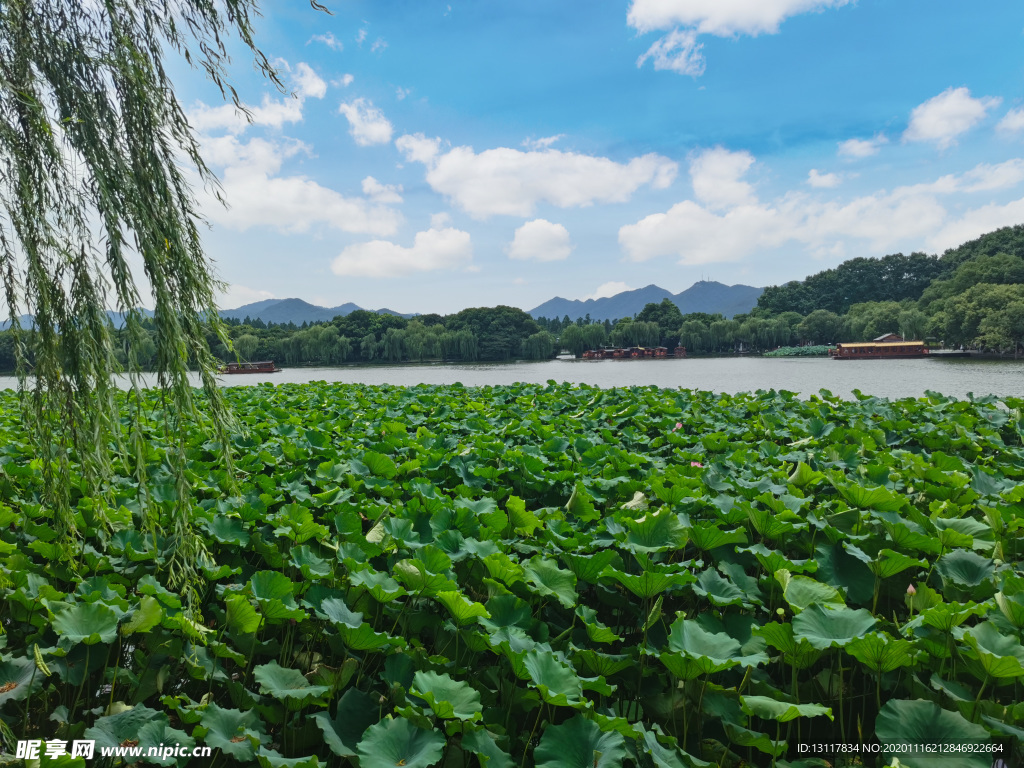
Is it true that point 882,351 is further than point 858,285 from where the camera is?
No

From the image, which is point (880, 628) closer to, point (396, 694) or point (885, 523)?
point (885, 523)

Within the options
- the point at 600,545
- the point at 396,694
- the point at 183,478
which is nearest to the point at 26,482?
the point at 183,478

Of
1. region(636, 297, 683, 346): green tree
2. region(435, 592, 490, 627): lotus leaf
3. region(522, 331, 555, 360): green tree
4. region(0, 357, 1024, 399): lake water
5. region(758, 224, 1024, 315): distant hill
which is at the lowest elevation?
region(0, 357, 1024, 399): lake water

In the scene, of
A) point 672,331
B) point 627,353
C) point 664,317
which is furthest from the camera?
point 664,317

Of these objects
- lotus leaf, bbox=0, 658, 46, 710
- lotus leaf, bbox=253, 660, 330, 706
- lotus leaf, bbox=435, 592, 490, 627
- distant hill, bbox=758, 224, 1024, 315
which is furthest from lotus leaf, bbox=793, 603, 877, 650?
distant hill, bbox=758, 224, 1024, 315

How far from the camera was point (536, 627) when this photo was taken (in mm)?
1855

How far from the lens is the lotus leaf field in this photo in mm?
1493

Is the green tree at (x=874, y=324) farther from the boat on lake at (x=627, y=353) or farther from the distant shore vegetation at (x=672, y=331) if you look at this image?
the boat on lake at (x=627, y=353)

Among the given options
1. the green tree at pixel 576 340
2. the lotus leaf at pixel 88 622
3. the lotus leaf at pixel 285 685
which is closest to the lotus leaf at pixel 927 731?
the lotus leaf at pixel 285 685

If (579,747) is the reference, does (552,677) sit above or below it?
above

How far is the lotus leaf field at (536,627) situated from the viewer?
4.90 feet

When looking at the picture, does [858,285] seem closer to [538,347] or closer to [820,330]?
[820,330]

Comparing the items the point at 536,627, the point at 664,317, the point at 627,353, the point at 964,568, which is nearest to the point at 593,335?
the point at 627,353

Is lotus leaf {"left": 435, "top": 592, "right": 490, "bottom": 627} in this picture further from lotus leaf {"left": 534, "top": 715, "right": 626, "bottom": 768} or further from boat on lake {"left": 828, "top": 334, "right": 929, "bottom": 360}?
boat on lake {"left": 828, "top": 334, "right": 929, "bottom": 360}
